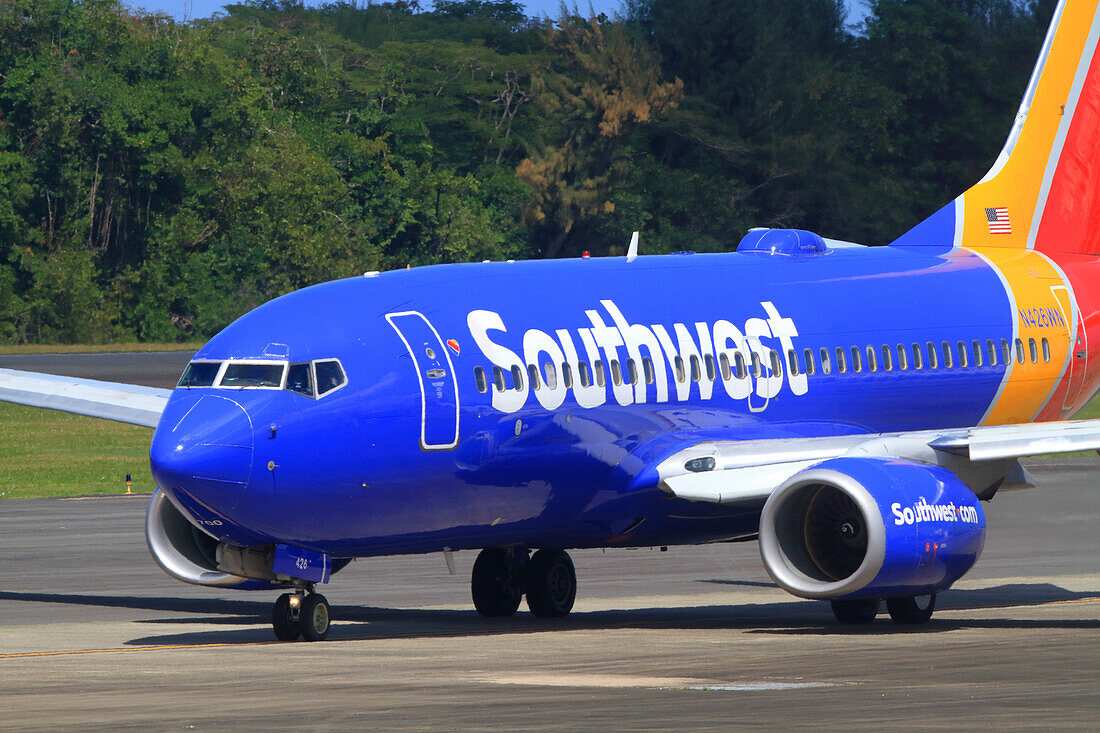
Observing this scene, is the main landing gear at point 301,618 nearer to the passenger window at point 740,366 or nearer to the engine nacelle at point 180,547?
the engine nacelle at point 180,547

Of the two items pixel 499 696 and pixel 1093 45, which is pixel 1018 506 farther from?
pixel 499 696

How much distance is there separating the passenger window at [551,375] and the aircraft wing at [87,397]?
19.7 ft

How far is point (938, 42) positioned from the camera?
107 metres

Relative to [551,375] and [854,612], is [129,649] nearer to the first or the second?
[551,375]

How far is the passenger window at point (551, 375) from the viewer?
77.8 feet

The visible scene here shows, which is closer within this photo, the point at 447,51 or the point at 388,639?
the point at 388,639

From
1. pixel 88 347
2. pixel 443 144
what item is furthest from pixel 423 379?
pixel 443 144

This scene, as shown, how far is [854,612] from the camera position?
80.6ft

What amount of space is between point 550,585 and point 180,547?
200 inches

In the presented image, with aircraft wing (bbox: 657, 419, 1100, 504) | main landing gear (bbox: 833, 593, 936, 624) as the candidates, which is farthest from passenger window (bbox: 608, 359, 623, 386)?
main landing gear (bbox: 833, 593, 936, 624)

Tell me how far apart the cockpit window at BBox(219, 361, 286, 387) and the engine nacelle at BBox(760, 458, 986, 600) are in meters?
6.08

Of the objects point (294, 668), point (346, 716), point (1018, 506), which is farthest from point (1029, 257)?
point (346, 716)

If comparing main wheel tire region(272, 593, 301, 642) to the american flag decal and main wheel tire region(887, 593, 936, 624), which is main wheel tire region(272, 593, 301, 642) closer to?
main wheel tire region(887, 593, 936, 624)

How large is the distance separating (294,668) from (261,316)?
4875 mm
